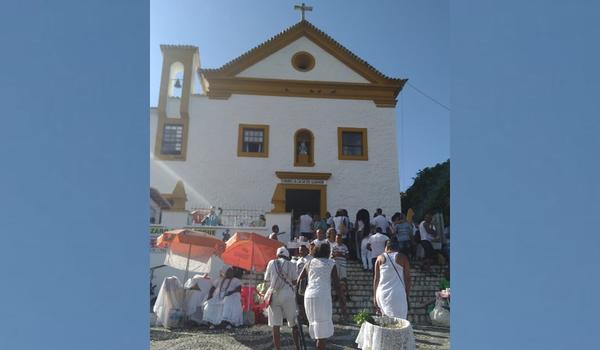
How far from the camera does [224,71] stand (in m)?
16.7

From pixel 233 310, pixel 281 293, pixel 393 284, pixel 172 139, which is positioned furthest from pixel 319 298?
pixel 172 139

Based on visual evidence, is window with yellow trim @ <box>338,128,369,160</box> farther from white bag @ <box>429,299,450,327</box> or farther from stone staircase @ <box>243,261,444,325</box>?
white bag @ <box>429,299,450,327</box>

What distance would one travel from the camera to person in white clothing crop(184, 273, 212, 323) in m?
8.00

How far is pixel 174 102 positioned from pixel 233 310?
10.8 meters

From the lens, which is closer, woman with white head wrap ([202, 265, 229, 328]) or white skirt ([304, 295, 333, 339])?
white skirt ([304, 295, 333, 339])

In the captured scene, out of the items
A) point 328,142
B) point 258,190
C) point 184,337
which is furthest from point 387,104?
point 184,337

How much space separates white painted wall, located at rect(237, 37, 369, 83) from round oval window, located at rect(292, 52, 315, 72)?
0.41 feet

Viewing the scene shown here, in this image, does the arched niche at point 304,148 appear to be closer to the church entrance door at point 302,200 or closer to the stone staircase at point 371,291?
the church entrance door at point 302,200

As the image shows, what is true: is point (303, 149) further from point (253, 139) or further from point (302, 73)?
point (302, 73)

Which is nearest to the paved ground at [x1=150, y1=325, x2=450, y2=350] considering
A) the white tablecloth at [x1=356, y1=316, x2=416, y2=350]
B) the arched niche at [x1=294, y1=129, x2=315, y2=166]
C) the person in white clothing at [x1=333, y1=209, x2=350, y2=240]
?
the white tablecloth at [x1=356, y1=316, x2=416, y2=350]

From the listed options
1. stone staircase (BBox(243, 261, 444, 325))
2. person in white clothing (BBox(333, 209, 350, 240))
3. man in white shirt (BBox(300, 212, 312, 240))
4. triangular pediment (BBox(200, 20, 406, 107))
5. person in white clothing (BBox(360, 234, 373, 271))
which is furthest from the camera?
triangular pediment (BBox(200, 20, 406, 107))

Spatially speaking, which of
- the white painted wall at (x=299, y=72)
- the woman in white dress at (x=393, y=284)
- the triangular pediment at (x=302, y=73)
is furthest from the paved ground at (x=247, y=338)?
the white painted wall at (x=299, y=72)

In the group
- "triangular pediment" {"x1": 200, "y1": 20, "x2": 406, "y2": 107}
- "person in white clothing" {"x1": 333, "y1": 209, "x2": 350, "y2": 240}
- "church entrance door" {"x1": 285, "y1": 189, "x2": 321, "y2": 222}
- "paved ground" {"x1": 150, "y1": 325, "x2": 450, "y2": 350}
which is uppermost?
"triangular pediment" {"x1": 200, "y1": 20, "x2": 406, "y2": 107}

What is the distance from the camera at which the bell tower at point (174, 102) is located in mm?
16297
